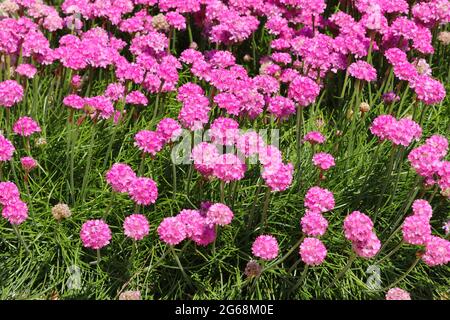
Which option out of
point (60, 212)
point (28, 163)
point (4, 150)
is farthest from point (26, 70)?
point (60, 212)

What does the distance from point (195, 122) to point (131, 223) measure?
61cm

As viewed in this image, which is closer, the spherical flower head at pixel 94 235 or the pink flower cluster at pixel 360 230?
the pink flower cluster at pixel 360 230

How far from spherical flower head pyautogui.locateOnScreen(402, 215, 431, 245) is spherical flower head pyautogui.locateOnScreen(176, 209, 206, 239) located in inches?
34.6

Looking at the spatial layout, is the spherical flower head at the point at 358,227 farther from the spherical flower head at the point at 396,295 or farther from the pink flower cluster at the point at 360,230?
the spherical flower head at the point at 396,295

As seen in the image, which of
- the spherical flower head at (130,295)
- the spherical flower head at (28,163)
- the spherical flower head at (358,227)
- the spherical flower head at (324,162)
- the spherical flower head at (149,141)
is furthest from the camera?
the spherical flower head at (28,163)

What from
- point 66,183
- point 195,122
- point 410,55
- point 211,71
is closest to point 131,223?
point 195,122

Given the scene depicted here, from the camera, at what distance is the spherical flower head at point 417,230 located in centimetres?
304

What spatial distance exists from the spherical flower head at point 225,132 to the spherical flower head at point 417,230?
34.4 inches

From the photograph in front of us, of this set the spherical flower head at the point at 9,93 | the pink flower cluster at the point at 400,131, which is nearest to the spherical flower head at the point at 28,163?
the spherical flower head at the point at 9,93

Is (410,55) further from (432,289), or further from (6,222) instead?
(6,222)

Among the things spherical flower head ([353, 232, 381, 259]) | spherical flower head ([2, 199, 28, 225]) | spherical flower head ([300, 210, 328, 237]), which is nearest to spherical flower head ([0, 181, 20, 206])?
spherical flower head ([2, 199, 28, 225])

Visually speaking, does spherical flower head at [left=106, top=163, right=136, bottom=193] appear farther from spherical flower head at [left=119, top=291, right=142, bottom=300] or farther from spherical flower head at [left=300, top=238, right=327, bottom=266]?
spherical flower head at [left=300, top=238, right=327, bottom=266]

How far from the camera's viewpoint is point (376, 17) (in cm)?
419

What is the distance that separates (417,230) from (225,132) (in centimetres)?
97
